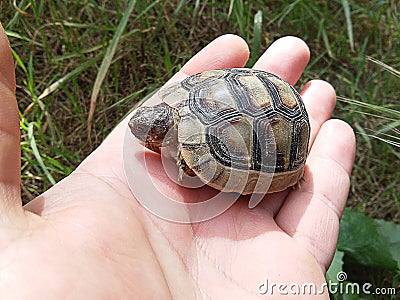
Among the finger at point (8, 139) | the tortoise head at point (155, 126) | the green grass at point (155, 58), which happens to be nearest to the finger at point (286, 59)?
the green grass at point (155, 58)

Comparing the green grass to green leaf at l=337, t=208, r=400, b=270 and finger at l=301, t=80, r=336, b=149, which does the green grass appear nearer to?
finger at l=301, t=80, r=336, b=149

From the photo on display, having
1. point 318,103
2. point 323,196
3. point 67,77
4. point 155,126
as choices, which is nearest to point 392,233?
point 323,196

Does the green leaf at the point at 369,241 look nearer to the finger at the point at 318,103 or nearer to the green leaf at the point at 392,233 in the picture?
the green leaf at the point at 392,233

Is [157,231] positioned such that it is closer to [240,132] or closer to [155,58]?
[240,132]

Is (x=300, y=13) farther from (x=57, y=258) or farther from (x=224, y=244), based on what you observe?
(x=57, y=258)

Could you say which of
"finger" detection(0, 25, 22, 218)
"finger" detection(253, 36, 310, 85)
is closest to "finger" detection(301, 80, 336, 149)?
"finger" detection(253, 36, 310, 85)

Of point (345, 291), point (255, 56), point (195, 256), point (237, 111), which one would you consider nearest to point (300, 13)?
point (255, 56)
